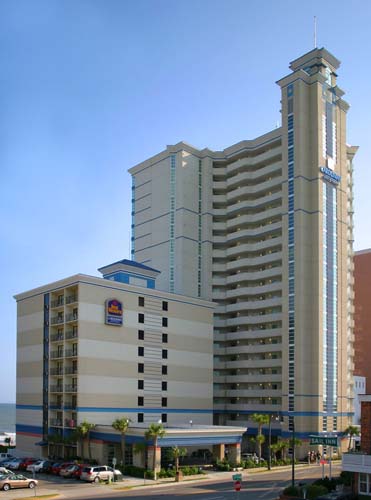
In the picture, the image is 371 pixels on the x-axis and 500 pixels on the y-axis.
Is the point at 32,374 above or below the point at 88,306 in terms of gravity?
below

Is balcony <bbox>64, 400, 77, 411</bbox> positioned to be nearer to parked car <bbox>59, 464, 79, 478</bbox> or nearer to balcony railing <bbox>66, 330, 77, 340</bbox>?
balcony railing <bbox>66, 330, 77, 340</bbox>

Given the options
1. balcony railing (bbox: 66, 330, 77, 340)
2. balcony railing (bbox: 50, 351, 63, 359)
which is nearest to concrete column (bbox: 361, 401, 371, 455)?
balcony railing (bbox: 66, 330, 77, 340)

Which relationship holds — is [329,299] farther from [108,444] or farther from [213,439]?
[108,444]

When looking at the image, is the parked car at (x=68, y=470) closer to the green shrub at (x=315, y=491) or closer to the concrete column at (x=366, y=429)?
the green shrub at (x=315, y=491)

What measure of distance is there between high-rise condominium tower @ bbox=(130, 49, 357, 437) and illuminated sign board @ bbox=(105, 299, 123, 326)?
26720 millimetres

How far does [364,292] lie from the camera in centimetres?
15075

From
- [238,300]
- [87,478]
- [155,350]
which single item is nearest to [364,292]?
[238,300]

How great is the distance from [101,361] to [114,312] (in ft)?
22.8

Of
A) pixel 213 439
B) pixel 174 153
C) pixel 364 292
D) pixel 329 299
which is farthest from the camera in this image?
pixel 364 292

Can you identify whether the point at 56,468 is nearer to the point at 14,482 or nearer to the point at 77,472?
the point at 77,472

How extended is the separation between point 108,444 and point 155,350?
57.6 feet

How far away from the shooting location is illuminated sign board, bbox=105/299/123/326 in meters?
86.8

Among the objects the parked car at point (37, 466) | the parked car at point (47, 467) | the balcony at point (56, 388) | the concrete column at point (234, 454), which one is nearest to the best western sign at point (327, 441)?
the concrete column at point (234, 454)

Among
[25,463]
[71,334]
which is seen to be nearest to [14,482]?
[25,463]
